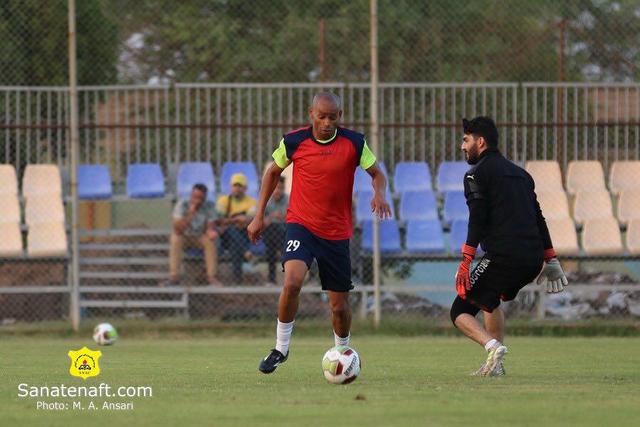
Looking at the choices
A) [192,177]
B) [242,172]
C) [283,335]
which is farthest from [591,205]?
[283,335]

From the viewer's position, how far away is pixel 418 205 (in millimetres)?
20188

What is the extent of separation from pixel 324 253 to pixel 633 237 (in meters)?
9.89

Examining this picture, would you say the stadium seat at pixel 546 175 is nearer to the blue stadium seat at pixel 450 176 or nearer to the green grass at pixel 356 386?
the blue stadium seat at pixel 450 176

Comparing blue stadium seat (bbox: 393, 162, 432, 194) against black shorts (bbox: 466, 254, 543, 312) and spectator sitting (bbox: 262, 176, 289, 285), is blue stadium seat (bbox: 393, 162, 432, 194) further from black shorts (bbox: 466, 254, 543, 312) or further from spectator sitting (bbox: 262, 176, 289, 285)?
black shorts (bbox: 466, 254, 543, 312)

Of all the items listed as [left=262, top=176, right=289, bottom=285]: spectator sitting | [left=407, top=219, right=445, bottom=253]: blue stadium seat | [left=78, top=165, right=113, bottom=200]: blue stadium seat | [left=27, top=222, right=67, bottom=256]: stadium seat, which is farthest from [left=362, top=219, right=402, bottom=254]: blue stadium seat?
[left=27, top=222, right=67, bottom=256]: stadium seat

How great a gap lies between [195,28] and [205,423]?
21570mm

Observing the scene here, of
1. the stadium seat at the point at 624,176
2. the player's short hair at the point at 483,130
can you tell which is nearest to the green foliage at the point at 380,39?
the stadium seat at the point at 624,176

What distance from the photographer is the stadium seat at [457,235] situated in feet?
65.3

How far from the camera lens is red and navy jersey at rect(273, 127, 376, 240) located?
1098 cm

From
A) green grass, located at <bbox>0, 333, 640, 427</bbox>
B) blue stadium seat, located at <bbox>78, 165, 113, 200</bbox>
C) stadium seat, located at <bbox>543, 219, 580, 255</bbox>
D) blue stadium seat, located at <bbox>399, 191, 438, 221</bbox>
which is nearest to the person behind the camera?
green grass, located at <bbox>0, 333, 640, 427</bbox>

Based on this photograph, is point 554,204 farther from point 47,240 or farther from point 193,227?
point 47,240

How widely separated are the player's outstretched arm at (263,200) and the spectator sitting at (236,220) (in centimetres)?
848

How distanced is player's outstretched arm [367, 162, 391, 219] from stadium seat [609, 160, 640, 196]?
992cm

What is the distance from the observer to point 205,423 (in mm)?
7770
